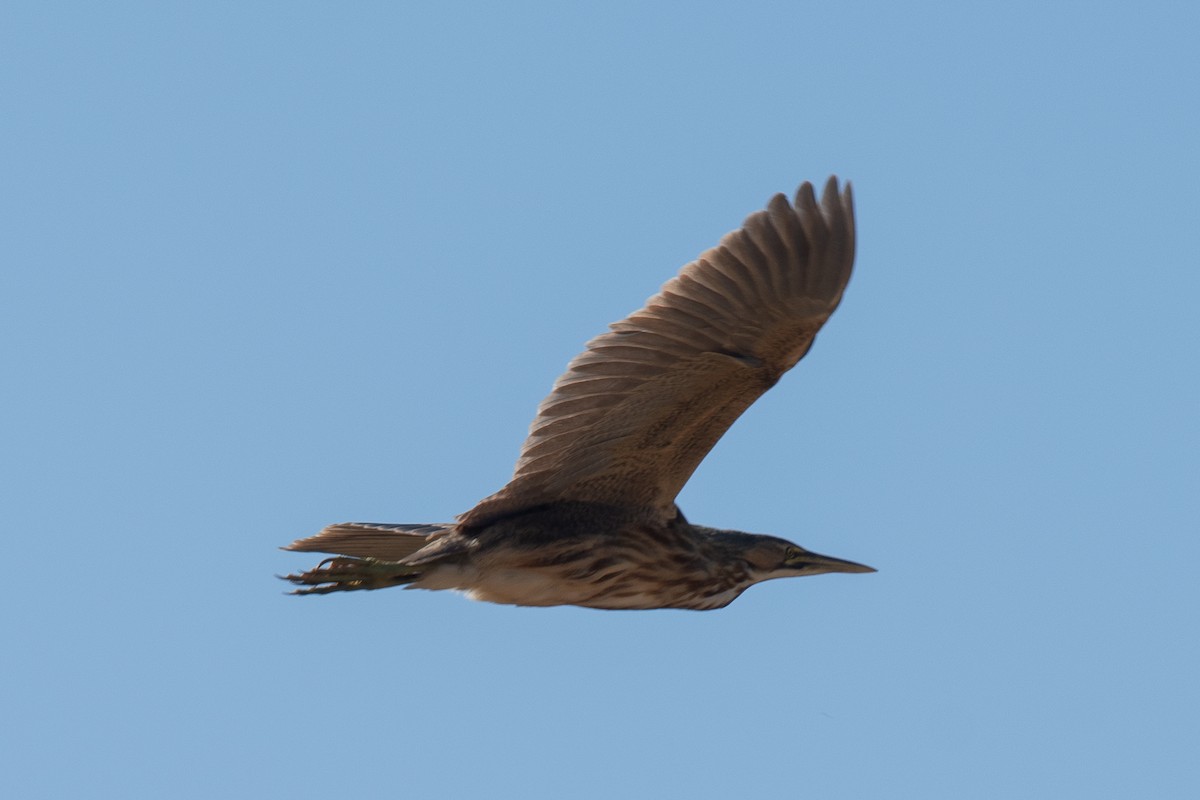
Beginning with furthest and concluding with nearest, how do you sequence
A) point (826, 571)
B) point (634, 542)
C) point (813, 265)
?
point (826, 571) → point (634, 542) → point (813, 265)

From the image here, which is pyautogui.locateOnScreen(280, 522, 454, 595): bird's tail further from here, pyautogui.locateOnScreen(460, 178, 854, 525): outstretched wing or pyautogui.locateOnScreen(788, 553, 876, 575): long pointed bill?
pyautogui.locateOnScreen(788, 553, 876, 575): long pointed bill

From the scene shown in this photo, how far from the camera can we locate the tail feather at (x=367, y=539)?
754cm

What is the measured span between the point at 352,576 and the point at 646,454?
106 cm

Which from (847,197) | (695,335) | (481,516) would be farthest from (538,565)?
(847,197)

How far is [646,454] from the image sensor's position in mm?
7191

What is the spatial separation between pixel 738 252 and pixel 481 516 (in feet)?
4.14

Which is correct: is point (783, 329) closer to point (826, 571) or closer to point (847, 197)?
point (847, 197)

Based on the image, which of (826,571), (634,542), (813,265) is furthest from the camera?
(826,571)

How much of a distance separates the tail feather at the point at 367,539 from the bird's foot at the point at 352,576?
0.34 meters

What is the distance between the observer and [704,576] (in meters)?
7.57

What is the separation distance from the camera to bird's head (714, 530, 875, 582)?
7738mm

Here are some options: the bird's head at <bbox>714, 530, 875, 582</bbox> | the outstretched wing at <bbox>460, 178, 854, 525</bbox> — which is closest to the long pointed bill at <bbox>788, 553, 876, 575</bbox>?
the bird's head at <bbox>714, 530, 875, 582</bbox>

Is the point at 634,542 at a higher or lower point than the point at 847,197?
lower

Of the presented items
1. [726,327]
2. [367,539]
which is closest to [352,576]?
[367,539]
